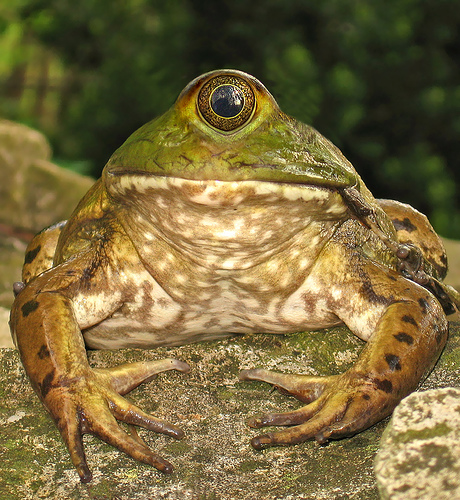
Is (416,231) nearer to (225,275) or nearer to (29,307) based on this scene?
(225,275)

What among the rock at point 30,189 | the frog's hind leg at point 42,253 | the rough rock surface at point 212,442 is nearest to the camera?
the rough rock surface at point 212,442

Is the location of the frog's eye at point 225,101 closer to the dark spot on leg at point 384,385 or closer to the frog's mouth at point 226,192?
the frog's mouth at point 226,192

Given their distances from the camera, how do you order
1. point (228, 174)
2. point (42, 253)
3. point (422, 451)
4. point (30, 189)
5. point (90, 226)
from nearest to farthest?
point (422, 451) < point (228, 174) < point (90, 226) < point (42, 253) < point (30, 189)

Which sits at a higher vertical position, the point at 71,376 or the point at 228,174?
the point at 228,174

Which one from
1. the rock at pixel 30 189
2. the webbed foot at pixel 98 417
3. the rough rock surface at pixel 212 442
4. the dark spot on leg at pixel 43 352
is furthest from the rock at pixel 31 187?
the webbed foot at pixel 98 417

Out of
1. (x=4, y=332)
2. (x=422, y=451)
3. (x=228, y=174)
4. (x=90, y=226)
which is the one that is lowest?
(x=4, y=332)

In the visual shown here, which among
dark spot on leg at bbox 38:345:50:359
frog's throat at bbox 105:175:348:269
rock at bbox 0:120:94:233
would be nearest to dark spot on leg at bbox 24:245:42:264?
frog's throat at bbox 105:175:348:269

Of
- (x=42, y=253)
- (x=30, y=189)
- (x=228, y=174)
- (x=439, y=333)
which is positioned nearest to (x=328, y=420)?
(x=439, y=333)
